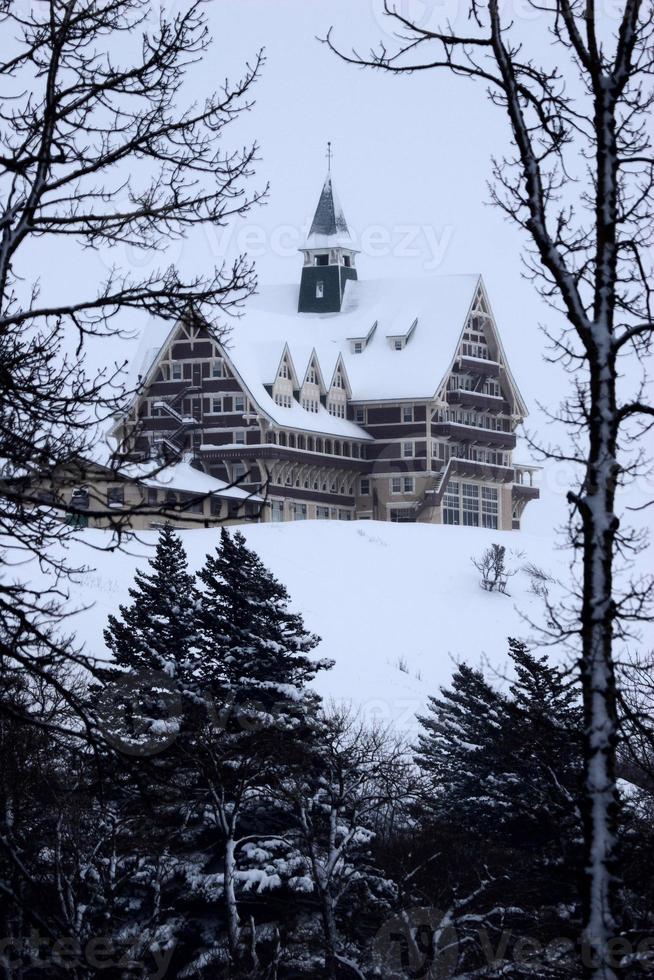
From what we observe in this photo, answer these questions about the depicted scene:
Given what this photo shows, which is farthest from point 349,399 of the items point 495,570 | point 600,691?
point 600,691

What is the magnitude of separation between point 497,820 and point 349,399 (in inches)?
2473

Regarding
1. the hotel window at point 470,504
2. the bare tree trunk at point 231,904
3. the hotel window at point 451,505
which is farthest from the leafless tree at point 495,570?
the bare tree trunk at point 231,904

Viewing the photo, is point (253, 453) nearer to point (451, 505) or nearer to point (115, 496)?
point (451, 505)

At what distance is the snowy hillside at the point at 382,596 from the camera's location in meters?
55.6

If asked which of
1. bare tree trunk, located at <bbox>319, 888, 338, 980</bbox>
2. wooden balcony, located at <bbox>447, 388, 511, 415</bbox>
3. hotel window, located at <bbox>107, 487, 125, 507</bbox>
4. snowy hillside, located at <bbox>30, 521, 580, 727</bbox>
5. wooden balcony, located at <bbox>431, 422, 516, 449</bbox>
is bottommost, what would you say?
bare tree trunk, located at <bbox>319, 888, 338, 980</bbox>

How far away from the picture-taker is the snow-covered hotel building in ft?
284

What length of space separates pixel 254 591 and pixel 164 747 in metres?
6.99

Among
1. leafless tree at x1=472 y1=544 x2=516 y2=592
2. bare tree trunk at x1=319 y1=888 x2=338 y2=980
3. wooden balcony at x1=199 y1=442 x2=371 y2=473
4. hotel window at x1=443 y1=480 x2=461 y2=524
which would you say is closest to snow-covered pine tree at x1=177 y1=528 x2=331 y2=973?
bare tree trunk at x1=319 y1=888 x2=338 y2=980

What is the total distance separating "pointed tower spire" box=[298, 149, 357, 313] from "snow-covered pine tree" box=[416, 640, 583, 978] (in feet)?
218

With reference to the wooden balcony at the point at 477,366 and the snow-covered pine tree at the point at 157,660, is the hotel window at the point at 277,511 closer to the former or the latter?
the wooden balcony at the point at 477,366

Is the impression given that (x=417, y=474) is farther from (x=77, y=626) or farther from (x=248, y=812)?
(x=248, y=812)

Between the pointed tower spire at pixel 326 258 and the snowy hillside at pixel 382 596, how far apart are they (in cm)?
2577

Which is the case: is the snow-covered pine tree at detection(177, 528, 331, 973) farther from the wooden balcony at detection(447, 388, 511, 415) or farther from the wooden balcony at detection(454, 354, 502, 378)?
the wooden balcony at detection(454, 354, 502, 378)

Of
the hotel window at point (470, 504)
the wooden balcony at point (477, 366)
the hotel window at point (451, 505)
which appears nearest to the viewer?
the hotel window at point (451, 505)
